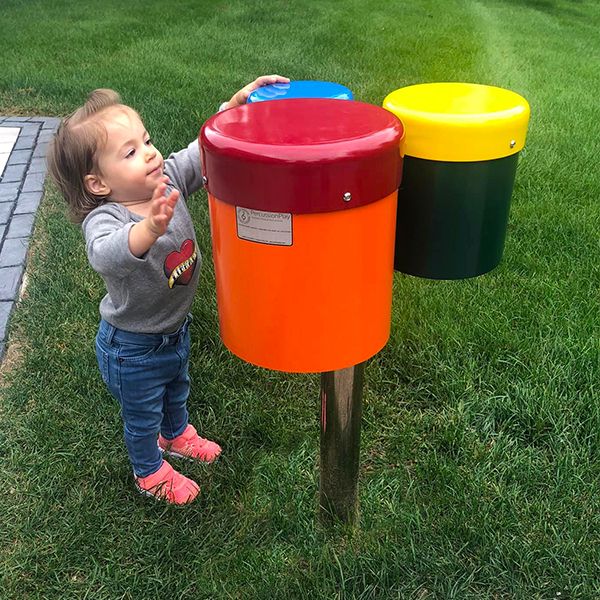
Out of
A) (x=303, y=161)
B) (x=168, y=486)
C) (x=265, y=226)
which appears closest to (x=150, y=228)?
(x=265, y=226)

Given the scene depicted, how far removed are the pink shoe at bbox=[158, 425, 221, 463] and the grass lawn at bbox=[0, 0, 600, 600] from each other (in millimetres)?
58

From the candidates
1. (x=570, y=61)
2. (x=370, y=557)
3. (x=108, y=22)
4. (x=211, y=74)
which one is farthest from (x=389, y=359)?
(x=108, y=22)

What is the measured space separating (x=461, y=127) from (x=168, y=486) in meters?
1.36

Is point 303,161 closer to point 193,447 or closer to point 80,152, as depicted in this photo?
point 80,152

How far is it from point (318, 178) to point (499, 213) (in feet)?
2.05

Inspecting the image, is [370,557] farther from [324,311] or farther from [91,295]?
[91,295]

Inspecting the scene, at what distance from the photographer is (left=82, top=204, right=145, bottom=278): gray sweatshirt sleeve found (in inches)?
59.8

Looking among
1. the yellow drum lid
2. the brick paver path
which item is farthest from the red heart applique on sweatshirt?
the brick paver path

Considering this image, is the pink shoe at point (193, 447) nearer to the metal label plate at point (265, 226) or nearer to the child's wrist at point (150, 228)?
the child's wrist at point (150, 228)

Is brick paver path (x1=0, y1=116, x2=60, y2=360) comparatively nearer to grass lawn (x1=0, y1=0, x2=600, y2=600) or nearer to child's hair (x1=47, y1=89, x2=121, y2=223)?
grass lawn (x1=0, y1=0, x2=600, y2=600)

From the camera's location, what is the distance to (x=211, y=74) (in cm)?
586

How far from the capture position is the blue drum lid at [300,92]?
1.70m

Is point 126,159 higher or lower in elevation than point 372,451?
higher

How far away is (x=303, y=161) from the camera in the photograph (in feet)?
3.98
